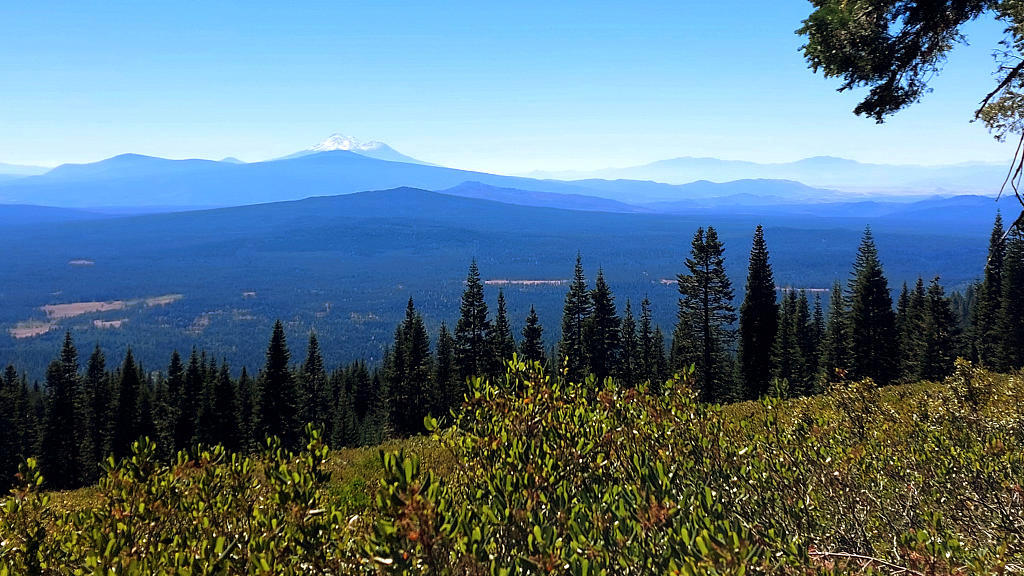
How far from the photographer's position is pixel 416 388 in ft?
202

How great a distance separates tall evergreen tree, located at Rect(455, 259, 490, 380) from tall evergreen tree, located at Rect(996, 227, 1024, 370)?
44.4 m

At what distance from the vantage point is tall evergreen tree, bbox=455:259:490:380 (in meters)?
57.9

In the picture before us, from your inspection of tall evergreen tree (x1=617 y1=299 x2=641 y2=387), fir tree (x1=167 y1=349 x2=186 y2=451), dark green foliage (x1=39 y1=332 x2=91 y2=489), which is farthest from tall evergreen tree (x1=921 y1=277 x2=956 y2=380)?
dark green foliage (x1=39 y1=332 x2=91 y2=489)

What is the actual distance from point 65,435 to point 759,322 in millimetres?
67816

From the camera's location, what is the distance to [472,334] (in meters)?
58.9

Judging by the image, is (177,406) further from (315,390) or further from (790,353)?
(790,353)

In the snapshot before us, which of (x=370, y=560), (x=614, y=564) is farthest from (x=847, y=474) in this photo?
(x=370, y=560)

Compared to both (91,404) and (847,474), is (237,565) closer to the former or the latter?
(847,474)

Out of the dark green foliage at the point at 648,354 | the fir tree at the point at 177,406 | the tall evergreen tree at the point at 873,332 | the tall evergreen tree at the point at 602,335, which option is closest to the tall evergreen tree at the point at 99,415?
the fir tree at the point at 177,406

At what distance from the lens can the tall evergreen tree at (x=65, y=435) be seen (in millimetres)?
58250

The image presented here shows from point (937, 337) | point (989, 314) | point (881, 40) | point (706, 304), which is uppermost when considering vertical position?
point (881, 40)

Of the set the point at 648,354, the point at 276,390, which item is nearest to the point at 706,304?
the point at 648,354

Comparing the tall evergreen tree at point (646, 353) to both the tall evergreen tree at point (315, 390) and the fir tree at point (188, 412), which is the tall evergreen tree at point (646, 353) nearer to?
the tall evergreen tree at point (315, 390)

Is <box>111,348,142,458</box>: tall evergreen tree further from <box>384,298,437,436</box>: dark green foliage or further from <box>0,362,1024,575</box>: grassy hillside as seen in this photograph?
<box>0,362,1024,575</box>: grassy hillside
